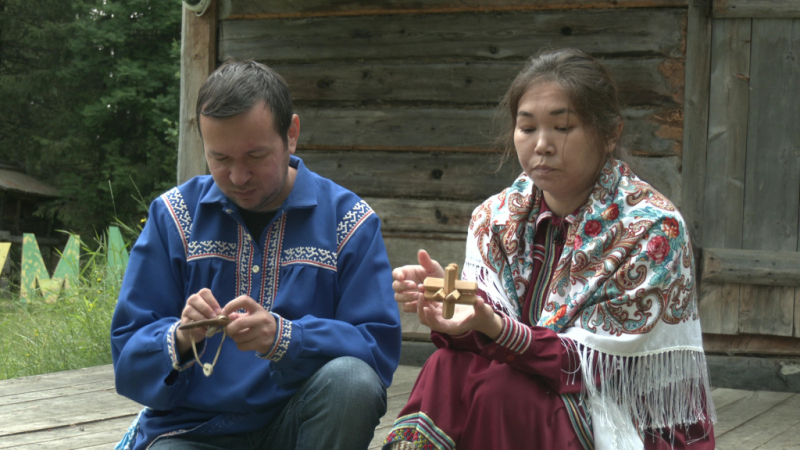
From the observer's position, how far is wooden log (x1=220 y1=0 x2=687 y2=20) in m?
4.04

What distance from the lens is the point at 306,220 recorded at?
75.7 inches

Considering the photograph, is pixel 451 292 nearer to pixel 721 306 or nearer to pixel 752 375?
pixel 721 306

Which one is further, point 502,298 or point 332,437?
point 502,298

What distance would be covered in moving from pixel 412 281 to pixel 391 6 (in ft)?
9.73

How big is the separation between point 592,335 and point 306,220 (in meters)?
0.75

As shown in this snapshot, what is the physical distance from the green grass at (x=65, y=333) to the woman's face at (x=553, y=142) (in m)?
3.42

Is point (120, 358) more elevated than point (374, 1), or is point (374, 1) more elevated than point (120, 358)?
point (374, 1)

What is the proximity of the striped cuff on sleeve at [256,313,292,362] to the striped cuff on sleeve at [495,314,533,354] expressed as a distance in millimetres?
466

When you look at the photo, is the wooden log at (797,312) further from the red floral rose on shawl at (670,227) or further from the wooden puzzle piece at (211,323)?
the wooden puzzle piece at (211,323)

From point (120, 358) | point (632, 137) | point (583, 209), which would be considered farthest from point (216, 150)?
point (632, 137)

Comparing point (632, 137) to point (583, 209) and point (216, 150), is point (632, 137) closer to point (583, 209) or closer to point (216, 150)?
point (583, 209)

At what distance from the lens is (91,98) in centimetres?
2092

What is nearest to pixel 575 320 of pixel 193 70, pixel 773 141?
pixel 773 141

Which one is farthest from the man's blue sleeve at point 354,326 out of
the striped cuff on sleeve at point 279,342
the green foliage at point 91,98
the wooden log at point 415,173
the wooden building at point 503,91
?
the green foliage at point 91,98
